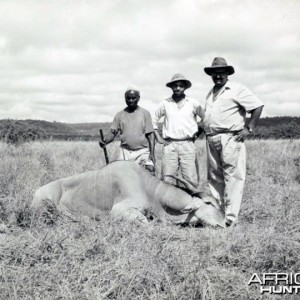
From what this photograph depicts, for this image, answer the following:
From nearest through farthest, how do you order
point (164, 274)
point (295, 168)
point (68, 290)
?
point (68, 290) < point (164, 274) < point (295, 168)

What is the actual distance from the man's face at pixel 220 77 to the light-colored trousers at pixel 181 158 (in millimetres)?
1153

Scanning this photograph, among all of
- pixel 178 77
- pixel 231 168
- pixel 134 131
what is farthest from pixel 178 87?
pixel 231 168

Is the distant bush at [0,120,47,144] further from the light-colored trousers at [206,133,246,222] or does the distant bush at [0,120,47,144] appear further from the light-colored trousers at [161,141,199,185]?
the light-colored trousers at [206,133,246,222]

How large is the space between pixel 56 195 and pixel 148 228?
1847 mm

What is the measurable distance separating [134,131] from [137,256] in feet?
10.1

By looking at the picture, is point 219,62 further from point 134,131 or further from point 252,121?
point 134,131

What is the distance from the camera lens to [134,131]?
655 cm

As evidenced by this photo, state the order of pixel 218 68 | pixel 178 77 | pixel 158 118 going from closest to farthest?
1. pixel 218 68
2. pixel 178 77
3. pixel 158 118

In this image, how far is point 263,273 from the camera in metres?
3.46

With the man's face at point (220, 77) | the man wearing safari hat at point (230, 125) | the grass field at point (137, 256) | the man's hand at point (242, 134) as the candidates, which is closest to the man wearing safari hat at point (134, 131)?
the man wearing safari hat at point (230, 125)

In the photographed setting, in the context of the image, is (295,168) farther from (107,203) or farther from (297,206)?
(107,203)

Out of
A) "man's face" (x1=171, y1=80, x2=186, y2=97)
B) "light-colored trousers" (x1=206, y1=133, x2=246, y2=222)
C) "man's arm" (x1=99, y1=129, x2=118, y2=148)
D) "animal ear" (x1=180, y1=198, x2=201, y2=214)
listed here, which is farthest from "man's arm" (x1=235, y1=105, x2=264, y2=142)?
"man's arm" (x1=99, y1=129, x2=118, y2=148)

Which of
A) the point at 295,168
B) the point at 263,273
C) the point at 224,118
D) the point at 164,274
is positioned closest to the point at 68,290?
the point at 164,274

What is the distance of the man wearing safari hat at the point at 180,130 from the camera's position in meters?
6.43
